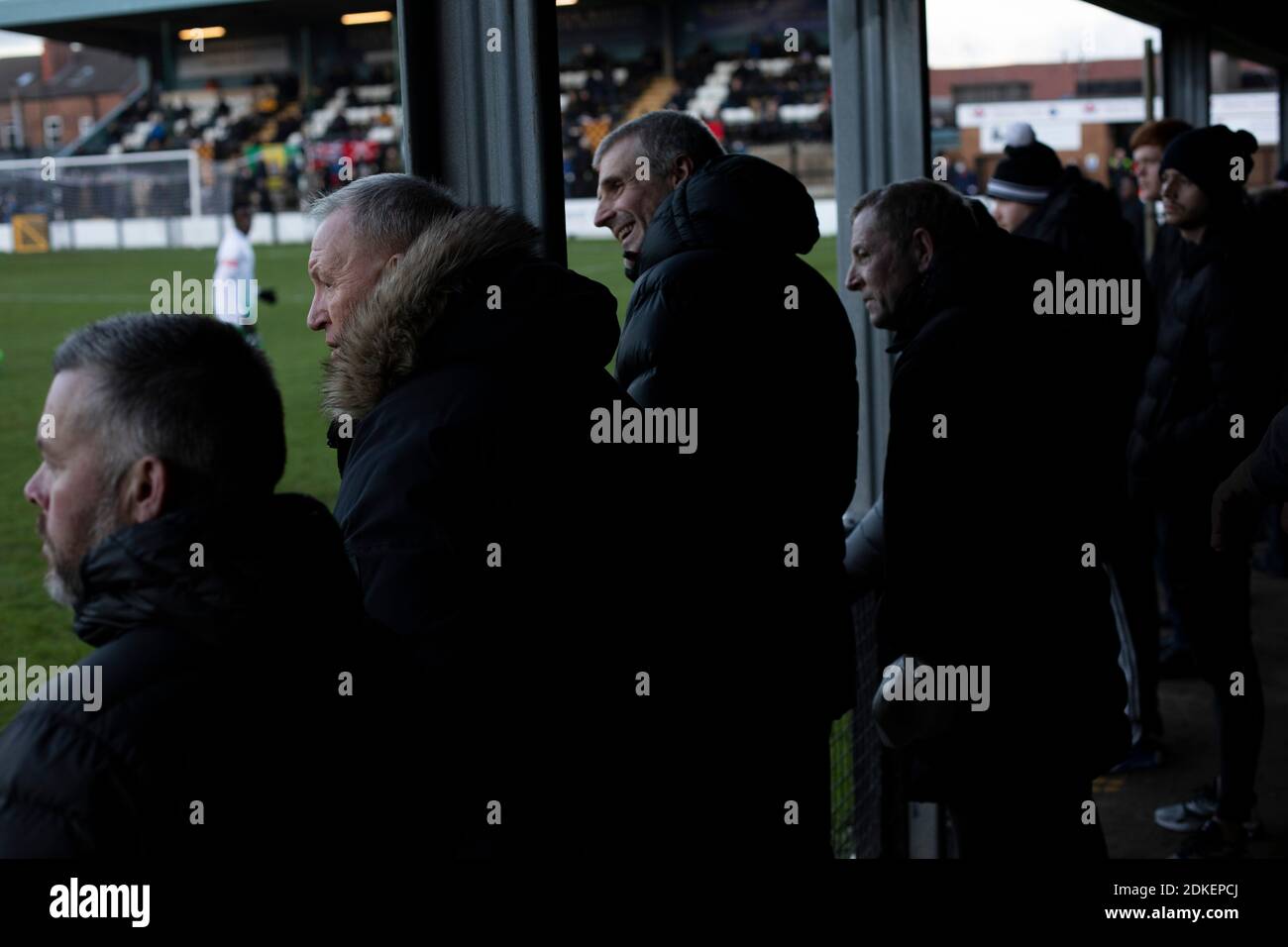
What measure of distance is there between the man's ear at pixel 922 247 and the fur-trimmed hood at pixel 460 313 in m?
1.05

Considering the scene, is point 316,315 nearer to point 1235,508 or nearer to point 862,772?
point 1235,508

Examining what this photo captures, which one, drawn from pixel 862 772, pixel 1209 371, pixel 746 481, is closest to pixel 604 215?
pixel 746 481

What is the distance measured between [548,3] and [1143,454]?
7.82ft

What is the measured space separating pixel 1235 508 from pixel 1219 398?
5.37 ft

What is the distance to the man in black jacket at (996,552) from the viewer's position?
2.39 metres

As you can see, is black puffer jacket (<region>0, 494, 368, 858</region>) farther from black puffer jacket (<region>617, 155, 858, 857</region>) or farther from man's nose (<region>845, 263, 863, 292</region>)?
man's nose (<region>845, 263, 863, 292</region>)

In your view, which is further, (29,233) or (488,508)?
(29,233)

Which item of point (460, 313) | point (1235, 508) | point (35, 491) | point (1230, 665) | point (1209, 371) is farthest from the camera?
point (1209, 371)

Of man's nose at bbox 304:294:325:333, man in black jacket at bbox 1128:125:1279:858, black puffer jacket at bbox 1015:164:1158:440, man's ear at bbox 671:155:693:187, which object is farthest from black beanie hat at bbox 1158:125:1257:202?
man's nose at bbox 304:294:325:333

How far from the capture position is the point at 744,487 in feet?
7.85

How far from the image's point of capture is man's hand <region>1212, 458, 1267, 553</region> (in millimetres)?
2111

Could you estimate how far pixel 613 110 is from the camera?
129ft

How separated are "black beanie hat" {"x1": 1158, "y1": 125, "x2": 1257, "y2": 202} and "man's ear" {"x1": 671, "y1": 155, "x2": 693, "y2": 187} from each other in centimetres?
159

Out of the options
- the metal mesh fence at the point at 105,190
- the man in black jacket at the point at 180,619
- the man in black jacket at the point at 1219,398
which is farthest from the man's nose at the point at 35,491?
the metal mesh fence at the point at 105,190
